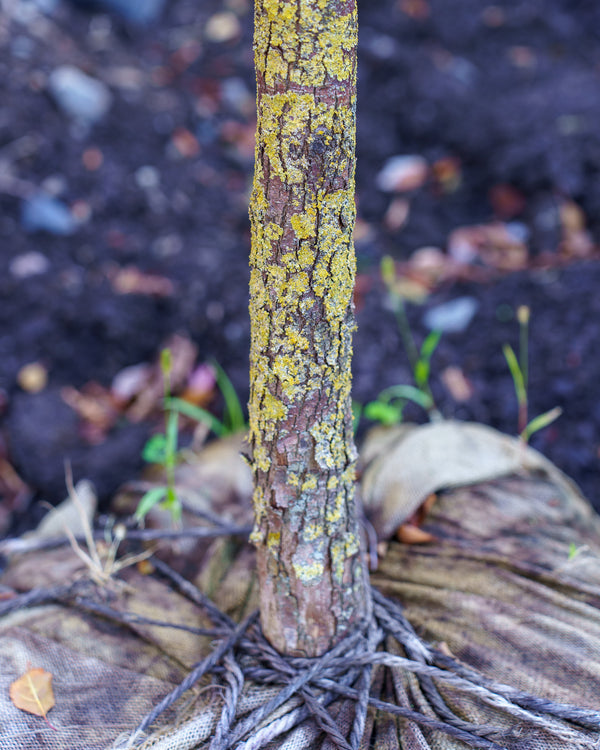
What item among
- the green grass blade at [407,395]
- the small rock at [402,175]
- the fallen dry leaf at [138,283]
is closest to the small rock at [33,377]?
the fallen dry leaf at [138,283]

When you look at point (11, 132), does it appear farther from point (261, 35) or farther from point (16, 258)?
point (261, 35)

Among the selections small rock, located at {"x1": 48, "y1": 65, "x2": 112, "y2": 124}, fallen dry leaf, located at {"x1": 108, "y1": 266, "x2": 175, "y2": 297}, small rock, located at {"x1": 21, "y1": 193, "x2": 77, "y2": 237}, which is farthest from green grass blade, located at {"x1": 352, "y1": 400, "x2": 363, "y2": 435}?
small rock, located at {"x1": 48, "y1": 65, "x2": 112, "y2": 124}

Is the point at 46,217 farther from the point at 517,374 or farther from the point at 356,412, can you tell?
the point at 517,374

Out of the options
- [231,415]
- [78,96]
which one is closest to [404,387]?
[231,415]

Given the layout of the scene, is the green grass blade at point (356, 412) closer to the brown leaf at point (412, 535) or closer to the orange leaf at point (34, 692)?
the brown leaf at point (412, 535)

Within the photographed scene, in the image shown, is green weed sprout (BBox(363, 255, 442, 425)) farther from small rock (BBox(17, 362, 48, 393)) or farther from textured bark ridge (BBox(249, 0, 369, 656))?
small rock (BBox(17, 362, 48, 393))
